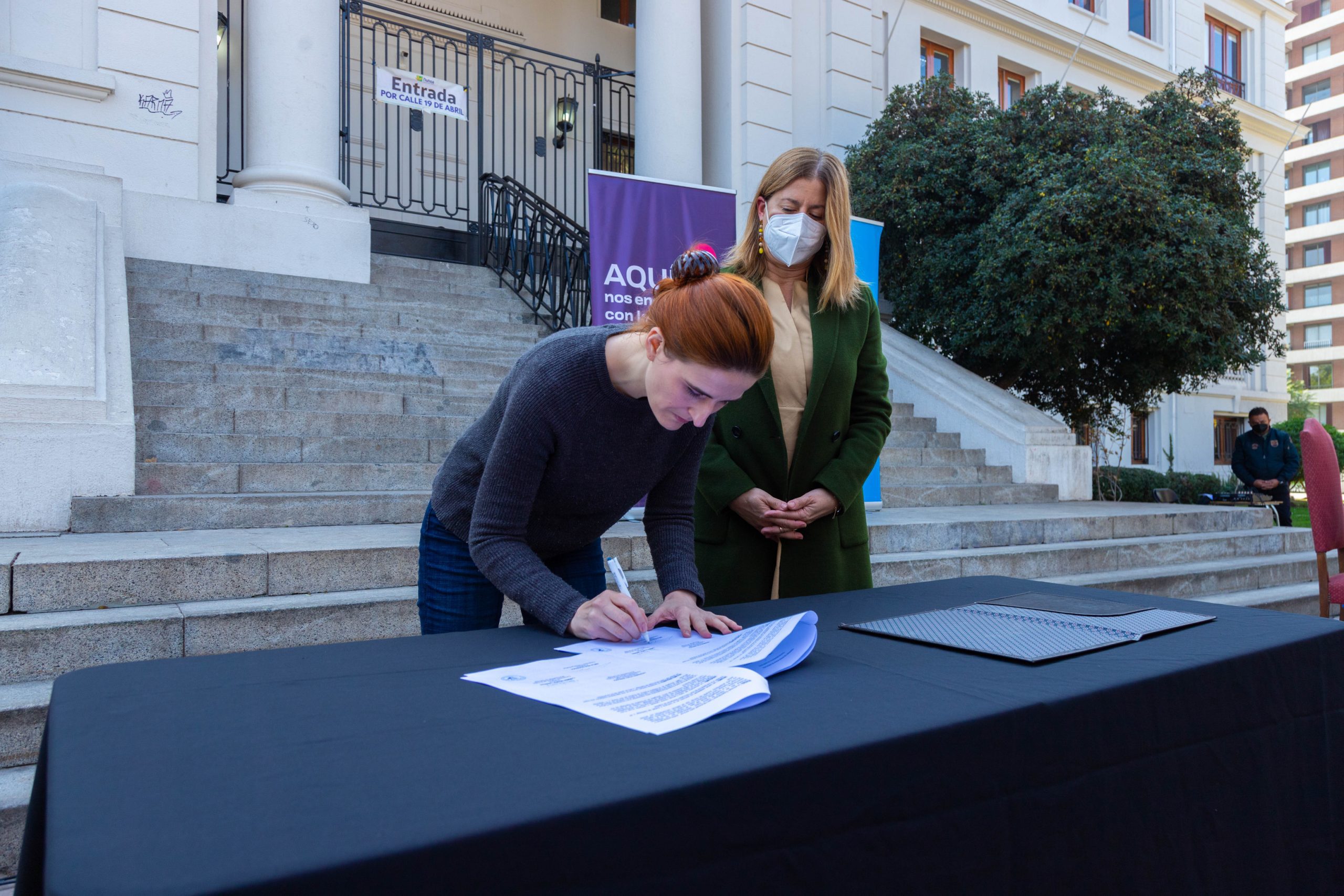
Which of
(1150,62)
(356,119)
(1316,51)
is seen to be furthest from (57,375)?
(1316,51)

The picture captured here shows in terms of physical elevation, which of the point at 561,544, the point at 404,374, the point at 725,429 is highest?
the point at 404,374

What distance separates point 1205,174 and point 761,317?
396 inches

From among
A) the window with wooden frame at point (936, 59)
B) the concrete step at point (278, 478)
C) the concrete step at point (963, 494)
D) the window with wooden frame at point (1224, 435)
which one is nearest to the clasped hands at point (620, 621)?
the concrete step at point (278, 478)

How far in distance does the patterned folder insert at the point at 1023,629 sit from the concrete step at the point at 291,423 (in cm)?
394

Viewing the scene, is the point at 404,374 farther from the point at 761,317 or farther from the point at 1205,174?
the point at 1205,174

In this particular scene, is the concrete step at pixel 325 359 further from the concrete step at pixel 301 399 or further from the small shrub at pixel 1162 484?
the small shrub at pixel 1162 484

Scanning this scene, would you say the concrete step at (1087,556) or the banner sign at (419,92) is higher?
the banner sign at (419,92)

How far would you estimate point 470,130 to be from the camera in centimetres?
1164

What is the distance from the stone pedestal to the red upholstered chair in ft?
16.0

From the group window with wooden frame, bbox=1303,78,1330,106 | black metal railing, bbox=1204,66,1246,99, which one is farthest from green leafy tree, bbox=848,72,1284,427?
window with wooden frame, bbox=1303,78,1330,106

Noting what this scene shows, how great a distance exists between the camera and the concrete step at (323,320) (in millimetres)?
6047

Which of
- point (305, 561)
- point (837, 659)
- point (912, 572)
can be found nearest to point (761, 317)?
point (837, 659)

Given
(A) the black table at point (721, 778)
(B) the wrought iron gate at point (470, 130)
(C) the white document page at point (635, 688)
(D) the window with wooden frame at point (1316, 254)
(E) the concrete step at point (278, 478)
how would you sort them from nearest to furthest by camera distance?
(A) the black table at point (721, 778), (C) the white document page at point (635, 688), (E) the concrete step at point (278, 478), (B) the wrought iron gate at point (470, 130), (D) the window with wooden frame at point (1316, 254)

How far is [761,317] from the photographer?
1.47 m
